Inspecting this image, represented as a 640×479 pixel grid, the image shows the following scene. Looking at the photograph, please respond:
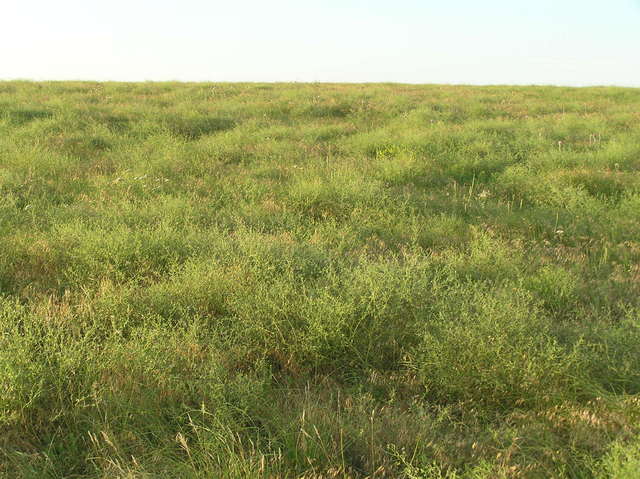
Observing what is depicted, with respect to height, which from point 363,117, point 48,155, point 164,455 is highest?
point 363,117

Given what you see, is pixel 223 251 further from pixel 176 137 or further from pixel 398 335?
pixel 176 137

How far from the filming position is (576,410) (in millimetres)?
2299

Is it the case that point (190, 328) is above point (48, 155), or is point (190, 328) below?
below

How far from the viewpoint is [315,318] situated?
2.74 m

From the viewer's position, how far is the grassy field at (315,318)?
203 cm

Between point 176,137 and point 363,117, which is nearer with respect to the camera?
point 176,137

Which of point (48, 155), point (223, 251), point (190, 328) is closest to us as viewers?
point (190, 328)

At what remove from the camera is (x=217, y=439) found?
193 centimetres

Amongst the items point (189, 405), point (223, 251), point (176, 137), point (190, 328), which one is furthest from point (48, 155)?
point (189, 405)

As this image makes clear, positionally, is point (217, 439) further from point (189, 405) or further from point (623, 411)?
point (623, 411)

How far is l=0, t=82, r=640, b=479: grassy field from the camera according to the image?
2.03 meters

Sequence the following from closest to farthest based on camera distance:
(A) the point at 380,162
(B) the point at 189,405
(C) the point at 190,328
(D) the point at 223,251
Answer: (B) the point at 189,405 → (C) the point at 190,328 → (D) the point at 223,251 → (A) the point at 380,162

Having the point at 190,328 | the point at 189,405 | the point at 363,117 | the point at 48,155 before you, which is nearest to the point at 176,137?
the point at 48,155

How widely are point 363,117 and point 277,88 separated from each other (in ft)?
20.5
